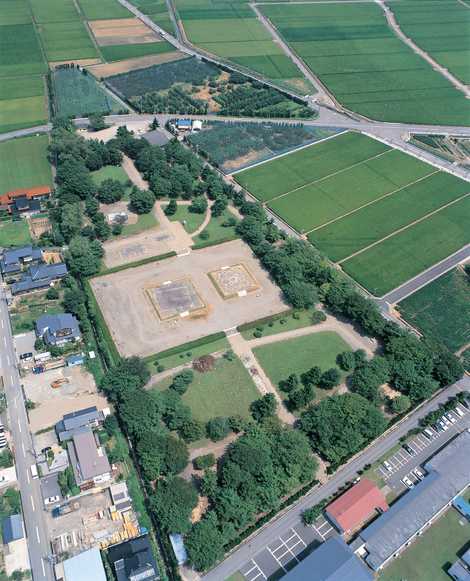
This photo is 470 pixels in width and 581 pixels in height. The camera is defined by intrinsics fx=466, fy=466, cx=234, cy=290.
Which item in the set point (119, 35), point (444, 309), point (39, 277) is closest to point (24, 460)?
point (39, 277)

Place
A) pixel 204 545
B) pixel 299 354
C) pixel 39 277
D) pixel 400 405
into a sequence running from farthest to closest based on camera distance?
pixel 39 277
pixel 299 354
pixel 400 405
pixel 204 545

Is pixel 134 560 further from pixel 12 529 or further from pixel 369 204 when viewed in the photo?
pixel 369 204

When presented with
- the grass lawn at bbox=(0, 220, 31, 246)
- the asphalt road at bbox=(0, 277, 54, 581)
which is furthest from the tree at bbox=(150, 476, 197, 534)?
the grass lawn at bbox=(0, 220, 31, 246)

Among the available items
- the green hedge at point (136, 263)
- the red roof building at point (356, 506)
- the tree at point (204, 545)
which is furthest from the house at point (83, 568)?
the green hedge at point (136, 263)

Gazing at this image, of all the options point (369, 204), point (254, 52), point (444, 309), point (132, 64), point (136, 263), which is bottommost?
point (444, 309)

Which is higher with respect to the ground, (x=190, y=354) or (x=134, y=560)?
(x=190, y=354)

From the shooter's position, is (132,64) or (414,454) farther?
(132,64)

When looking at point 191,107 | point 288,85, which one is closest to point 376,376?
point 191,107
